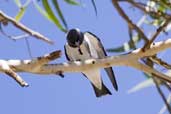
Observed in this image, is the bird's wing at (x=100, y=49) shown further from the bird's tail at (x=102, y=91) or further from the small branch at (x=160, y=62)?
the small branch at (x=160, y=62)

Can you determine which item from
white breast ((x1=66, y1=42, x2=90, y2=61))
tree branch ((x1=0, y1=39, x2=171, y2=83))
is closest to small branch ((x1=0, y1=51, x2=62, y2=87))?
tree branch ((x1=0, y1=39, x2=171, y2=83))

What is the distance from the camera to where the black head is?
1.98 metres

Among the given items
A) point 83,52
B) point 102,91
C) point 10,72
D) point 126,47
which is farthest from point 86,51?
point 10,72

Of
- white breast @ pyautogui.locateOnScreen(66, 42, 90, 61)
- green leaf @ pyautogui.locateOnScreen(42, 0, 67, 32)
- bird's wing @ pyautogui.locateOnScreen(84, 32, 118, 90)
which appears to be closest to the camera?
green leaf @ pyautogui.locateOnScreen(42, 0, 67, 32)

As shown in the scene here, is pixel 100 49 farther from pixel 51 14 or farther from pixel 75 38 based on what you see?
pixel 51 14

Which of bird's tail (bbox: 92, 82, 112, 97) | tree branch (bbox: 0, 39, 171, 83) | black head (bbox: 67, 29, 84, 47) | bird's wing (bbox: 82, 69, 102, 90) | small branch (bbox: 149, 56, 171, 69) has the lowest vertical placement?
bird's tail (bbox: 92, 82, 112, 97)

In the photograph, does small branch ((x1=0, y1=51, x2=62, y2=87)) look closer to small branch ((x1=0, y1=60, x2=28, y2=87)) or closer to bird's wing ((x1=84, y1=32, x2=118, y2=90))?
small branch ((x1=0, y1=60, x2=28, y2=87))

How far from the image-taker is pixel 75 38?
6.53 feet

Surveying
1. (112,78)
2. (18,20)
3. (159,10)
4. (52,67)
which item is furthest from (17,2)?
(112,78)

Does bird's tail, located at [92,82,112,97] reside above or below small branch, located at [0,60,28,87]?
below

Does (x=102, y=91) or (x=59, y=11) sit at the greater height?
(x=59, y=11)

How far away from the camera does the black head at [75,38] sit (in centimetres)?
198

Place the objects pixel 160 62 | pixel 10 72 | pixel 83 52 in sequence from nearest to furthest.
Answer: pixel 10 72 → pixel 160 62 → pixel 83 52

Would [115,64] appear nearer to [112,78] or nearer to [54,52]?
[54,52]
